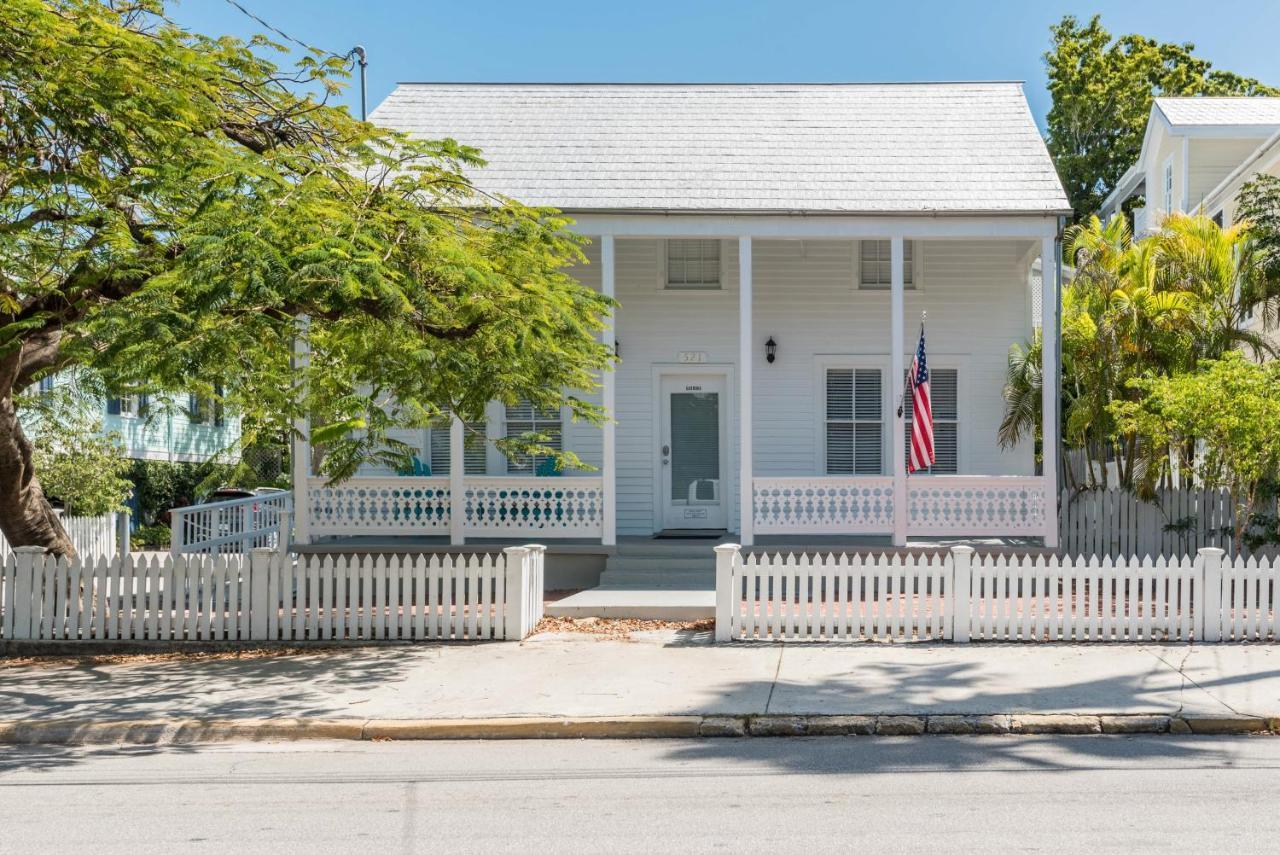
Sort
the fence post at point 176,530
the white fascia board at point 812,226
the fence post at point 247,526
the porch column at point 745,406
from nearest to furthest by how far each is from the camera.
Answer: the porch column at point 745,406, the white fascia board at point 812,226, the fence post at point 176,530, the fence post at point 247,526

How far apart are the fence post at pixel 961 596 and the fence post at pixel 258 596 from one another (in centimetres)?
675

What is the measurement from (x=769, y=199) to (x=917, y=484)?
4142 mm

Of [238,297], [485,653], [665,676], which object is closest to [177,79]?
[238,297]

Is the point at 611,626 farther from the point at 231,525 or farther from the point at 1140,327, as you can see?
the point at 1140,327

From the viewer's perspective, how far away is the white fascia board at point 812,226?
1534 centimetres

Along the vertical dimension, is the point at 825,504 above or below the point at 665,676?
above

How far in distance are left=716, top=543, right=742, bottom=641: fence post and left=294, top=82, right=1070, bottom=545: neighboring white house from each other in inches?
168

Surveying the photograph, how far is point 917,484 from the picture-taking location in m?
15.3

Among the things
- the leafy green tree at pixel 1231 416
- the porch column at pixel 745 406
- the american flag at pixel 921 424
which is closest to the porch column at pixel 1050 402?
the leafy green tree at pixel 1231 416

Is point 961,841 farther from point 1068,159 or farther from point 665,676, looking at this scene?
point 1068,159

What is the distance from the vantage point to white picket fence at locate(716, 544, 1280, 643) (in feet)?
37.1

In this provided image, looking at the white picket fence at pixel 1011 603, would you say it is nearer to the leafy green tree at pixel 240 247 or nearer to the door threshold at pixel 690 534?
the leafy green tree at pixel 240 247

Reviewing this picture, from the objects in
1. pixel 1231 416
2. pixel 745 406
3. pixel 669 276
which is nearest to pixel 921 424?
pixel 745 406

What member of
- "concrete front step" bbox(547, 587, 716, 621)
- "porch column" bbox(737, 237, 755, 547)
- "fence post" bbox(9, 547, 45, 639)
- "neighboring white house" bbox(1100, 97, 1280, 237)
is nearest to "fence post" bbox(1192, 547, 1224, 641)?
"concrete front step" bbox(547, 587, 716, 621)
